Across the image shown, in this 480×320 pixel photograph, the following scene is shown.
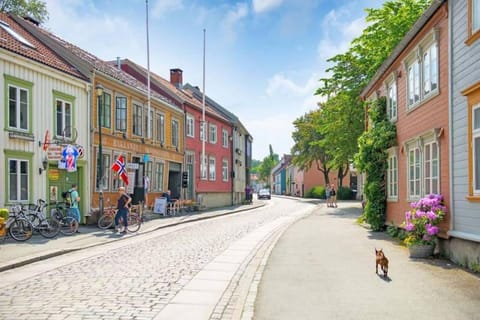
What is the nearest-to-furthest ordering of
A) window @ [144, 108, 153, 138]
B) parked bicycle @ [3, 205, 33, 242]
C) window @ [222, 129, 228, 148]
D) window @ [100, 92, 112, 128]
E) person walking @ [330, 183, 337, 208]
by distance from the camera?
parked bicycle @ [3, 205, 33, 242] < window @ [100, 92, 112, 128] < window @ [144, 108, 153, 138] < person walking @ [330, 183, 337, 208] < window @ [222, 129, 228, 148]

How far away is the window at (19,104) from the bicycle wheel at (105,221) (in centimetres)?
455

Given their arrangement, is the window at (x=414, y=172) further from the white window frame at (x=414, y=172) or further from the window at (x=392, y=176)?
the window at (x=392, y=176)

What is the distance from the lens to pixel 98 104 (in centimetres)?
2261

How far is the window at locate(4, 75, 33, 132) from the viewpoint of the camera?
17.3 metres

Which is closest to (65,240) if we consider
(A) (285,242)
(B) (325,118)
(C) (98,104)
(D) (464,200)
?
(A) (285,242)

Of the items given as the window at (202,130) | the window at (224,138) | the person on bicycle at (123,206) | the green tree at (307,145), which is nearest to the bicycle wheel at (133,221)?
the person on bicycle at (123,206)

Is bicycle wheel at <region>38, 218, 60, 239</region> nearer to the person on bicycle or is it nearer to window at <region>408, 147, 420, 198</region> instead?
the person on bicycle

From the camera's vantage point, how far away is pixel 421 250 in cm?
1186

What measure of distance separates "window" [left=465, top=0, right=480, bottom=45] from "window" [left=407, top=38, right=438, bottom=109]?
7.15 feet

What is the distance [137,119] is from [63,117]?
759 centimetres

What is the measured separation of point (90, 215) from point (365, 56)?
66.4 ft

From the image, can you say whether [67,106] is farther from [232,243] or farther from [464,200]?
[464,200]

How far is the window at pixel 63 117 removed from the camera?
20203 mm

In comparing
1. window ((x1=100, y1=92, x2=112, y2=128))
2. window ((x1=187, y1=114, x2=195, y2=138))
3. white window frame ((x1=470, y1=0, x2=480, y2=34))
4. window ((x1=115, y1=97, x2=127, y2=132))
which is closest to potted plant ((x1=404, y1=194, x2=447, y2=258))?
white window frame ((x1=470, y1=0, x2=480, y2=34))
